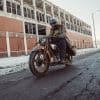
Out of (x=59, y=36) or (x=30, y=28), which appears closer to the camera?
(x=59, y=36)

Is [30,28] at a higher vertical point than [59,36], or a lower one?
higher

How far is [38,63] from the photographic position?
7258 millimetres

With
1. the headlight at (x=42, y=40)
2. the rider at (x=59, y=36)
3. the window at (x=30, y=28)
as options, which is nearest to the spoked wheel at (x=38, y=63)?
the headlight at (x=42, y=40)

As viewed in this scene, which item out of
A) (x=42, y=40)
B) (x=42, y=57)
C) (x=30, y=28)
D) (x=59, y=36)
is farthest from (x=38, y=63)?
(x=30, y=28)

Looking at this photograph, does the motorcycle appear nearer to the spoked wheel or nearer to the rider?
the spoked wheel

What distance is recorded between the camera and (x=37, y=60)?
23.8ft

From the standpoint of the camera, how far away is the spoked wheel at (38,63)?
7.11 metres

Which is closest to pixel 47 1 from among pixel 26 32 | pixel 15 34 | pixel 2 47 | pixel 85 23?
pixel 26 32

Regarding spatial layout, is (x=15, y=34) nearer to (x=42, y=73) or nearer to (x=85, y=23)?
(x=42, y=73)

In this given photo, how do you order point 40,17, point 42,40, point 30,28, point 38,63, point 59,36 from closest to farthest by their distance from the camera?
point 38,63 → point 42,40 → point 59,36 → point 30,28 → point 40,17

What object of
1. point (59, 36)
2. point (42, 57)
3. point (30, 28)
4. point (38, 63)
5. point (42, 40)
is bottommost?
point (38, 63)

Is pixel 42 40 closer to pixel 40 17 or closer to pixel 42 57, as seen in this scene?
pixel 42 57

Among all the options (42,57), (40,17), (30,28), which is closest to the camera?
(42,57)

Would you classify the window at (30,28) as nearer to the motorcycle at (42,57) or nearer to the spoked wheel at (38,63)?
the motorcycle at (42,57)
